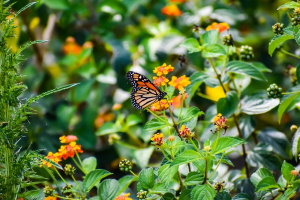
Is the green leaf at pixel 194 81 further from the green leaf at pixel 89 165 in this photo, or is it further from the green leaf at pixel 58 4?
the green leaf at pixel 58 4

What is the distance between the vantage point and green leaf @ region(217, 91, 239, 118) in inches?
60.9

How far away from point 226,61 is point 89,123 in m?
0.98

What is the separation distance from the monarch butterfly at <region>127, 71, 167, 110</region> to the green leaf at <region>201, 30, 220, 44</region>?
0.22 metres

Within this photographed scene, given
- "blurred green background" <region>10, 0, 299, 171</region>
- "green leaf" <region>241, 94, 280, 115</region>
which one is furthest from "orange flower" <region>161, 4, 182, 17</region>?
"green leaf" <region>241, 94, 280, 115</region>

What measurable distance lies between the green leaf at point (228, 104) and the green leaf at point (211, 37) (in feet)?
0.61

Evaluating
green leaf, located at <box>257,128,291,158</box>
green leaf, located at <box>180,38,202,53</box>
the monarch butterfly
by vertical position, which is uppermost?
green leaf, located at <box>180,38,202,53</box>

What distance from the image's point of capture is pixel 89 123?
2377mm

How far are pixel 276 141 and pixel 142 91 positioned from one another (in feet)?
1.76

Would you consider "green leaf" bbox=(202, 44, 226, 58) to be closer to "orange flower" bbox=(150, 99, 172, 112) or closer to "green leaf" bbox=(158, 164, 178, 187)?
"orange flower" bbox=(150, 99, 172, 112)

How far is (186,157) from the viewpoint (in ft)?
3.83

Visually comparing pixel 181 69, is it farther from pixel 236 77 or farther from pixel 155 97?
pixel 155 97

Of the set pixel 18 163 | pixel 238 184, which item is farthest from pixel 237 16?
pixel 18 163

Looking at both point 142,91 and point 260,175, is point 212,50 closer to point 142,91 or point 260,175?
point 142,91

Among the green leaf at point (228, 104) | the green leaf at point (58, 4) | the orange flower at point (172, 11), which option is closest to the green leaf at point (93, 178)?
the green leaf at point (228, 104)
